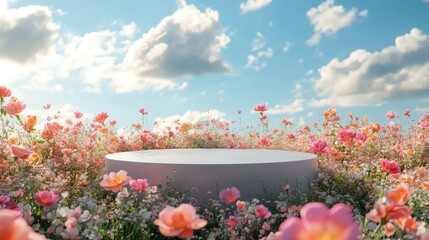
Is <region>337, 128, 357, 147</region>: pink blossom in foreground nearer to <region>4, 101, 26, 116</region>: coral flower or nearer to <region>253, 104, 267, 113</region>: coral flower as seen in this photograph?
<region>253, 104, 267, 113</region>: coral flower

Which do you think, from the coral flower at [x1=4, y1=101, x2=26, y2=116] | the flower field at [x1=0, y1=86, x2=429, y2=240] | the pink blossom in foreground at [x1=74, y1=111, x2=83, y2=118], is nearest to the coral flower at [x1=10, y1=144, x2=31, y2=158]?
the flower field at [x1=0, y1=86, x2=429, y2=240]

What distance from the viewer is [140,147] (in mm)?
7766

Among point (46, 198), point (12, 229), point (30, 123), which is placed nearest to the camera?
point (12, 229)

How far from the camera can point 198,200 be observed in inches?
187

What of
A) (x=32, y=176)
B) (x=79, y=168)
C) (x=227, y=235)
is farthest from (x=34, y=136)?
(x=227, y=235)

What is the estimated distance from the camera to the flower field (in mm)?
1370

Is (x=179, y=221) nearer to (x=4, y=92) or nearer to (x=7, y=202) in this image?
(x=7, y=202)

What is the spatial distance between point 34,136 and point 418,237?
6.11 meters

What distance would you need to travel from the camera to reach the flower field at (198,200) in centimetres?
137

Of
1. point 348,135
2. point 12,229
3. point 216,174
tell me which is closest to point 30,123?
point 216,174

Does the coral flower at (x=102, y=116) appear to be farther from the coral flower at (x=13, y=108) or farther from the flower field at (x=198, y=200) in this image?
the coral flower at (x=13, y=108)

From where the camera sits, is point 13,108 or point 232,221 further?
point 13,108

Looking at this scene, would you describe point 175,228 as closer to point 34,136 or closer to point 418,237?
point 418,237

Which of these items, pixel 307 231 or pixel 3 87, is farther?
pixel 3 87
